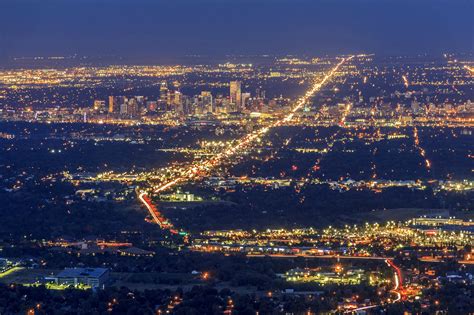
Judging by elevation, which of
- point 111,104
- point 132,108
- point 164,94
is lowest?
point 132,108

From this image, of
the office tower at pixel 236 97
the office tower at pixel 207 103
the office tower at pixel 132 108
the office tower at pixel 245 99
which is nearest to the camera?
the office tower at pixel 132 108

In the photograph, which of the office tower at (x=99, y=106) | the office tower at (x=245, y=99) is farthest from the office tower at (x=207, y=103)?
the office tower at (x=99, y=106)

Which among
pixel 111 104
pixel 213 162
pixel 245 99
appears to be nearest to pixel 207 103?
pixel 245 99

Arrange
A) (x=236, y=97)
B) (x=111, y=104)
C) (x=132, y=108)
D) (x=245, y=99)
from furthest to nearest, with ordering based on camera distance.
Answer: (x=236, y=97)
(x=245, y=99)
(x=111, y=104)
(x=132, y=108)

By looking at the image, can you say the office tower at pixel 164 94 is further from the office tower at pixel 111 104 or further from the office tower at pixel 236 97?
the office tower at pixel 236 97

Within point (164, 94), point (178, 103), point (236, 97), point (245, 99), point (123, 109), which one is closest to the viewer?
point (123, 109)

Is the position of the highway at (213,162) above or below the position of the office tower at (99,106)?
above

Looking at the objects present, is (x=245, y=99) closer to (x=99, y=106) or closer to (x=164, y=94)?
(x=164, y=94)

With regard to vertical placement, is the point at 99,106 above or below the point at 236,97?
below

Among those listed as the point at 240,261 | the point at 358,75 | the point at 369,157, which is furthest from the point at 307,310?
the point at 358,75

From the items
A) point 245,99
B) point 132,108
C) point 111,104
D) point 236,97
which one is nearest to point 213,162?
point 132,108

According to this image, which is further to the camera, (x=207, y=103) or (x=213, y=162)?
(x=207, y=103)

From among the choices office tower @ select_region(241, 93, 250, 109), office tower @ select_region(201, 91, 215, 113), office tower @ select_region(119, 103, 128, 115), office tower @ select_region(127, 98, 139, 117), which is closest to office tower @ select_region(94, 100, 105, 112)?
office tower @ select_region(119, 103, 128, 115)

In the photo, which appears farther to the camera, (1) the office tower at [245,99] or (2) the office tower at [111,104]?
(1) the office tower at [245,99]
